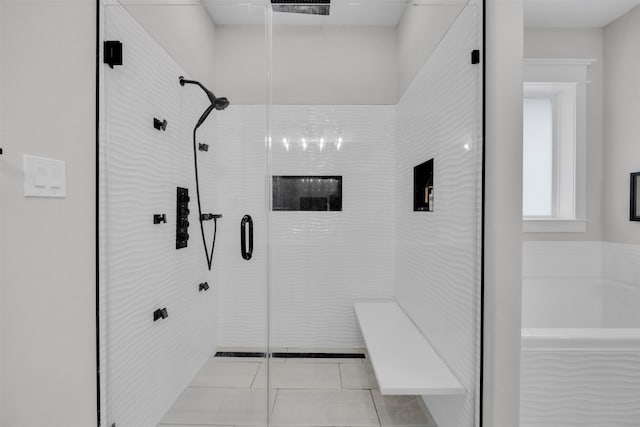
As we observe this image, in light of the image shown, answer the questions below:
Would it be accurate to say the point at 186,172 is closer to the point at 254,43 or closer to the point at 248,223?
the point at 248,223

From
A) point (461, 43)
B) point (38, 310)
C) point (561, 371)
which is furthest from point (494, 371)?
point (38, 310)

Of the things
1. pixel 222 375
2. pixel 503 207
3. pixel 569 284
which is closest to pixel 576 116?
pixel 569 284

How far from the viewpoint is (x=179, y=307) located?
5.58 feet

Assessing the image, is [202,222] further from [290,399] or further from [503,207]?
[503,207]

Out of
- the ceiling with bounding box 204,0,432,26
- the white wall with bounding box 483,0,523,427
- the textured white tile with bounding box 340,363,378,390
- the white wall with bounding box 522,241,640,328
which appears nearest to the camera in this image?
the white wall with bounding box 483,0,523,427

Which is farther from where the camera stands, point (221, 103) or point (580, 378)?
point (221, 103)

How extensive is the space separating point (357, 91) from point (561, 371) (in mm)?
1590

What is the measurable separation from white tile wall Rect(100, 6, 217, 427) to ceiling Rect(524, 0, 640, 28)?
2448 millimetres

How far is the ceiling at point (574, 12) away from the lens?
2451mm

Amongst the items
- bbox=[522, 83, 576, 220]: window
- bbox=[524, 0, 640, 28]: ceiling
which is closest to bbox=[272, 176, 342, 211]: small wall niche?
bbox=[522, 83, 576, 220]: window

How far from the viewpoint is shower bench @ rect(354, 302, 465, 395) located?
1.51m

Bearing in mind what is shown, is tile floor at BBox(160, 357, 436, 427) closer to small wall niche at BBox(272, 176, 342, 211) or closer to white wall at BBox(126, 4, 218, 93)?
small wall niche at BBox(272, 176, 342, 211)

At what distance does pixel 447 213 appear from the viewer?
67.7 inches

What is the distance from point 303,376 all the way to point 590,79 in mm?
2960
